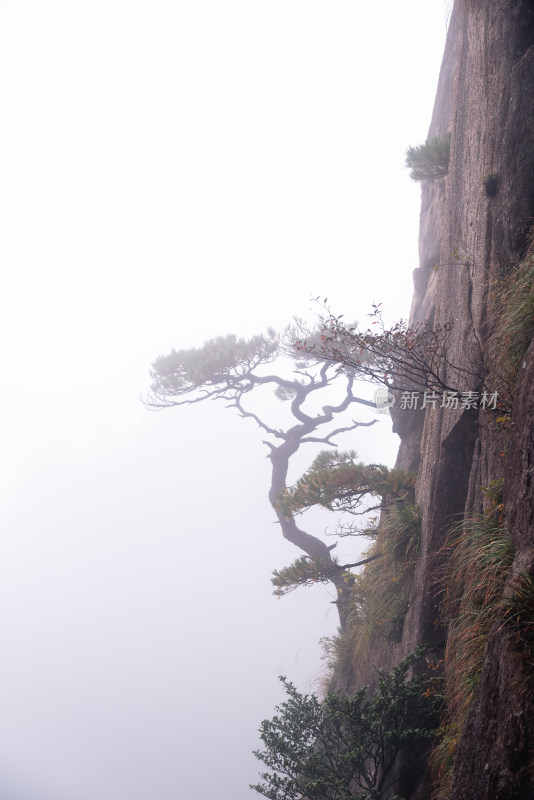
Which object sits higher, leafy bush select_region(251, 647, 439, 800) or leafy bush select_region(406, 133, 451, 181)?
leafy bush select_region(406, 133, 451, 181)

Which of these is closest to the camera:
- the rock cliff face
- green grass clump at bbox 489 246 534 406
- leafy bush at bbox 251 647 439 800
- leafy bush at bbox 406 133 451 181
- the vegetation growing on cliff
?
the rock cliff face

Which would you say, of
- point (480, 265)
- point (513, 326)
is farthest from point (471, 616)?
point (480, 265)

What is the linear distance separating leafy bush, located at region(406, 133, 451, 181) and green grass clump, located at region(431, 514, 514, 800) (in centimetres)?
439

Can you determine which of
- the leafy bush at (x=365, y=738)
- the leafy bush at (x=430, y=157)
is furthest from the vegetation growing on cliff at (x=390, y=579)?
the leafy bush at (x=430, y=157)

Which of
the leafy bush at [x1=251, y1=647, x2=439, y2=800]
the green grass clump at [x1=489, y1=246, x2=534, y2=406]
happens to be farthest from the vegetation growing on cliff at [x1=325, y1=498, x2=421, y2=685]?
the green grass clump at [x1=489, y1=246, x2=534, y2=406]

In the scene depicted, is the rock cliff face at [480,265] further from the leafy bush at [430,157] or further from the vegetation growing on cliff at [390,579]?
the leafy bush at [430,157]

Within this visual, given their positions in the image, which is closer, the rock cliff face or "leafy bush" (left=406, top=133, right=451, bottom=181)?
the rock cliff face

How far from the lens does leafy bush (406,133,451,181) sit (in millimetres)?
6198

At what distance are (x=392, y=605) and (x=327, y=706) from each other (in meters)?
1.36

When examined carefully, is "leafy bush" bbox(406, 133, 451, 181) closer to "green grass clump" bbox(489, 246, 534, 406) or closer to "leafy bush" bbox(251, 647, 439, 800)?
"green grass clump" bbox(489, 246, 534, 406)

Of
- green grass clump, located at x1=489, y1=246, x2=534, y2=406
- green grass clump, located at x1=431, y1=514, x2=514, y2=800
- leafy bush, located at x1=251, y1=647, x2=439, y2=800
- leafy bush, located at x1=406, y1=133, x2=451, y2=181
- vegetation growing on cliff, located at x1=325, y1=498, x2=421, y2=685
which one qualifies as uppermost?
leafy bush, located at x1=406, y1=133, x2=451, y2=181

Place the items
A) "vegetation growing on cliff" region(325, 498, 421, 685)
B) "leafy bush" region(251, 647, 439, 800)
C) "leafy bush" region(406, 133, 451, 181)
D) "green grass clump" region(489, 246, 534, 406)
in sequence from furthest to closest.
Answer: "leafy bush" region(406, 133, 451, 181), "vegetation growing on cliff" region(325, 498, 421, 685), "leafy bush" region(251, 647, 439, 800), "green grass clump" region(489, 246, 534, 406)

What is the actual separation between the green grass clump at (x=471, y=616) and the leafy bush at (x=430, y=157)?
14.4 feet

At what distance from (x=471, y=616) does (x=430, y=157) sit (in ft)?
16.9
